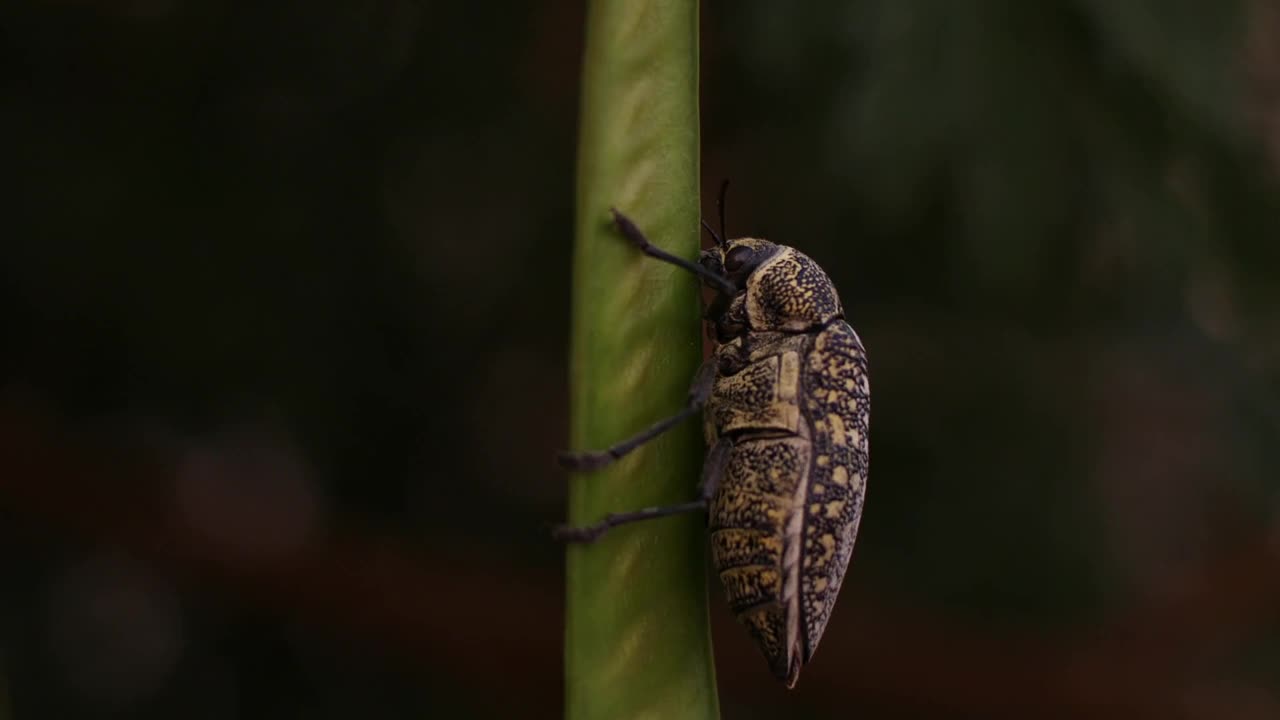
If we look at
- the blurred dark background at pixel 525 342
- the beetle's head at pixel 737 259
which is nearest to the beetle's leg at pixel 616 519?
the beetle's head at pixel 737 259

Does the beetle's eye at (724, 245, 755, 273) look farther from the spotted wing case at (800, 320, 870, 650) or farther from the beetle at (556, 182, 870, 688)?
the spotted wing case at (800, 320, 870, 650)

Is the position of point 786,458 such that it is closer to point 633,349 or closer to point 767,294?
point 767,294

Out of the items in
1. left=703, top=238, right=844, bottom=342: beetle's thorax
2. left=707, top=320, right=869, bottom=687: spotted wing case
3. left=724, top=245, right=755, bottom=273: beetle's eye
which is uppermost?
left=724, top=245, right=755, bottom=273: beetle's eye

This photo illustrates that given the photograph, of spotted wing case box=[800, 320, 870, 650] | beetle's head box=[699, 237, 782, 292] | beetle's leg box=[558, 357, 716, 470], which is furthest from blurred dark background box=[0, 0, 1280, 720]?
beetle's leg box=[558, 357, 716, 470]

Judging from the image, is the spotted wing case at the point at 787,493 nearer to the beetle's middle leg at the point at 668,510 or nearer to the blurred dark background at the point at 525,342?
the beetle's middle leg at the point at 668,510

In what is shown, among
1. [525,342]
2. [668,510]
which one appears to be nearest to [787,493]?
[668,510]

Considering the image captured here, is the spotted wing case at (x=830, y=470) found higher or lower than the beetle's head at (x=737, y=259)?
lower

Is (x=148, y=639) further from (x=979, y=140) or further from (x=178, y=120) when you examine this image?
(x=979, y=140)
